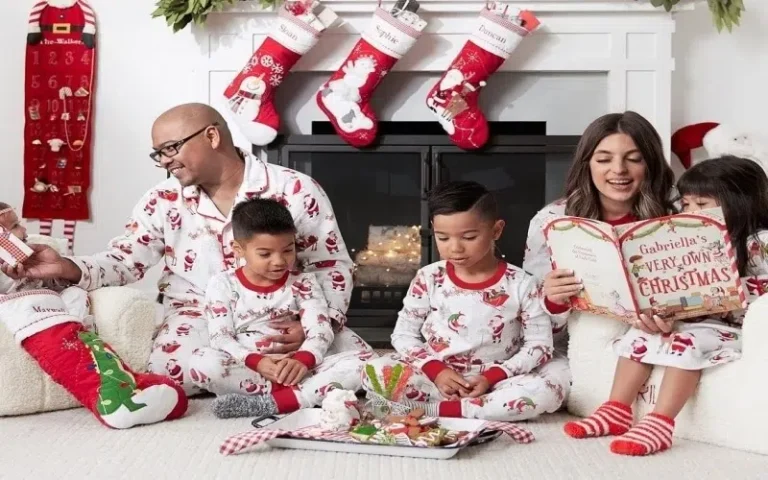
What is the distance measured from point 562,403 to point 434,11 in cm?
164

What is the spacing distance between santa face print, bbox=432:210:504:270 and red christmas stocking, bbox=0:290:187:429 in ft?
2.21

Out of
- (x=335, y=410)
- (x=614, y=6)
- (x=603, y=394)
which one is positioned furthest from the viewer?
(x=614, y=6)

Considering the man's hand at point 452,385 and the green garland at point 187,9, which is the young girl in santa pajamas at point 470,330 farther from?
the green garland at point 187,9

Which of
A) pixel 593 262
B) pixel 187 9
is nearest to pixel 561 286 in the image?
pixel 593 262

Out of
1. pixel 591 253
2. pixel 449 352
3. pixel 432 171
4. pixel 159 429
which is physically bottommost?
pixel 159 429

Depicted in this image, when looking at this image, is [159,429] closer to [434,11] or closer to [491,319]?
[491,319]

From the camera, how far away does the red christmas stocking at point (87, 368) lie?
1.98m

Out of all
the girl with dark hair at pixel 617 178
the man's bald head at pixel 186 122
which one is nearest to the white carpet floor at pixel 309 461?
the girl with dark hair at pixel 617 178

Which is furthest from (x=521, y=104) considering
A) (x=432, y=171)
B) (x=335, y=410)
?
(x=335, y=410)

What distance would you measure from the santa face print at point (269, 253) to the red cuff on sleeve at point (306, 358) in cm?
20

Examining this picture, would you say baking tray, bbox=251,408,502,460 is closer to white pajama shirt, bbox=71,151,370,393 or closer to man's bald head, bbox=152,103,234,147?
white pajama shirt, bbox=71,151,370,393

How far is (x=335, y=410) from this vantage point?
6.14 ft

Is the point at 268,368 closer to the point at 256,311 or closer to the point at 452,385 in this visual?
the point at 256,311

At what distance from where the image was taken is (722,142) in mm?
3279
